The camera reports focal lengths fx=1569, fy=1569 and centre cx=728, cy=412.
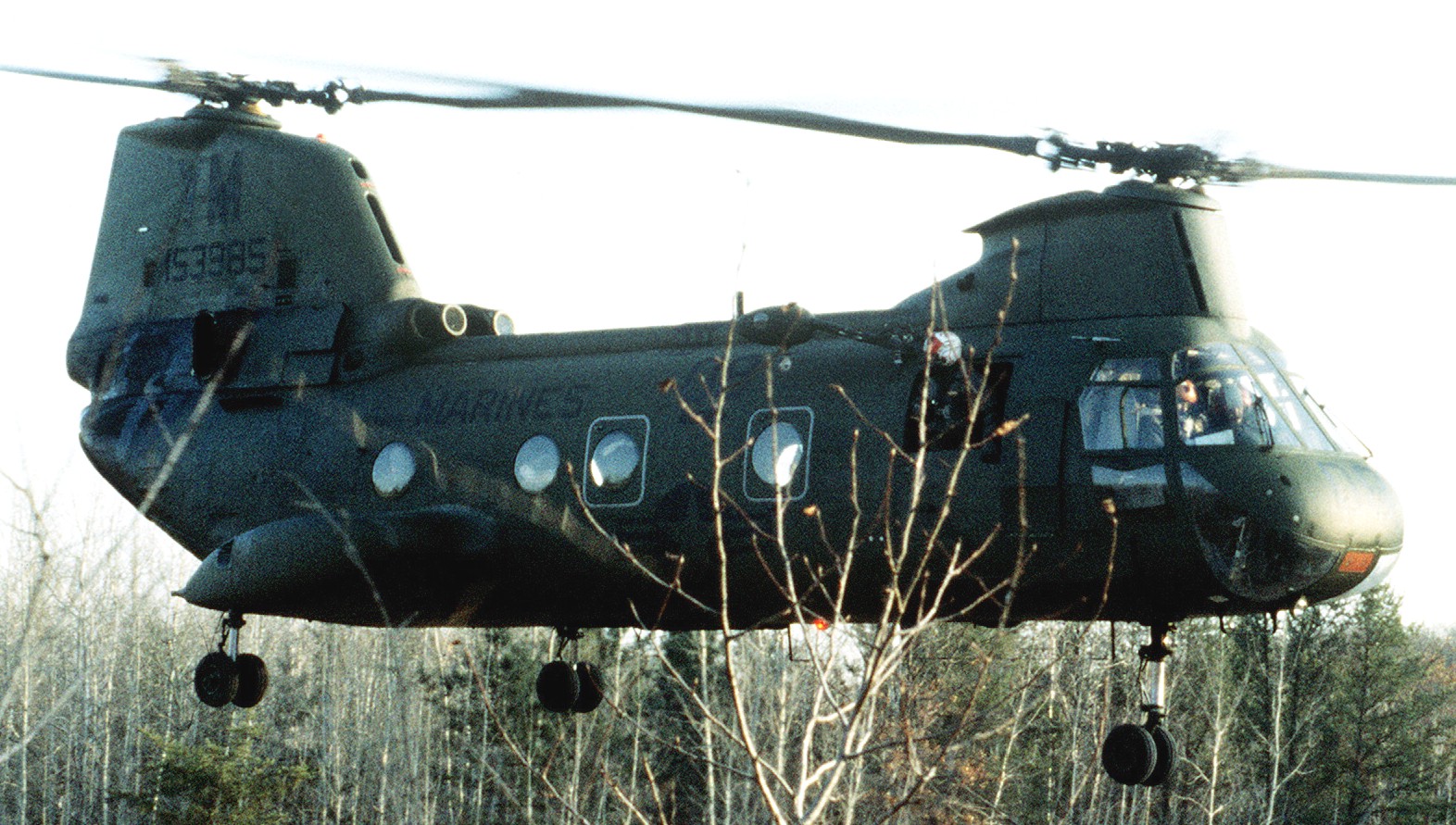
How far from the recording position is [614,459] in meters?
10.9

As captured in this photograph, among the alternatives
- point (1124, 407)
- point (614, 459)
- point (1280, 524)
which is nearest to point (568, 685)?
point (614, 459)

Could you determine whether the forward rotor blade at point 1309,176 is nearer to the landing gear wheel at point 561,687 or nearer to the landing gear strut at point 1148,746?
the landing gear strut at point 1148,746

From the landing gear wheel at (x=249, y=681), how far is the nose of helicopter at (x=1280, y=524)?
24.4 feet

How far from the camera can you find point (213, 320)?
1306cm

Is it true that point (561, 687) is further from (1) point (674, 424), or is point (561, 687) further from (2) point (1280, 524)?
(2) point (1280, 524)

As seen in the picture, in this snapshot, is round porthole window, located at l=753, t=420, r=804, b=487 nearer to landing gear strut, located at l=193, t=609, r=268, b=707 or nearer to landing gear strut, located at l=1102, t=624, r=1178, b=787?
landing gear strut, located at l=1102, t=624, r=1178, b=787

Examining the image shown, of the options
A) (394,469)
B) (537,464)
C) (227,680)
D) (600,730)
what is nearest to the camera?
(537,464)

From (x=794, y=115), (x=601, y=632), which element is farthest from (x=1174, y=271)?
(x=601, y=632)

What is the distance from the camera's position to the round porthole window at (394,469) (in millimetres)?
11766

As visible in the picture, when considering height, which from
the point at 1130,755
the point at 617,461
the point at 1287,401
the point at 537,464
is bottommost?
the point at 1130,755

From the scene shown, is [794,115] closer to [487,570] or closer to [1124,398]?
[1124,398]

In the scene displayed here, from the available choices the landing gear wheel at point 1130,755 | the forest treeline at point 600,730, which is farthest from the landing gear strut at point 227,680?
the forest treeline at point 600,730

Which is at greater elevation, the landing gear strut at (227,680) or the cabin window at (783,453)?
the cabin window at (783,453)

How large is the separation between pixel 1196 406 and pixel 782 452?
2582mm
